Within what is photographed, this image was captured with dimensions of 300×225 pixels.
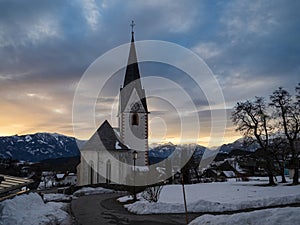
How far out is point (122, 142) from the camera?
4081cm

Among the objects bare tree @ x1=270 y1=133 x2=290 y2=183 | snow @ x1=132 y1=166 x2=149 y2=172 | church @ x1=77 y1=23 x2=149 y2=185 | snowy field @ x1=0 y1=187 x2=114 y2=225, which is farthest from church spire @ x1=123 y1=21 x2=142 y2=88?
snowy field @ x1=0 y1=187 x2=114 y2=225

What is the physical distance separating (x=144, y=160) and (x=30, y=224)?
104ft

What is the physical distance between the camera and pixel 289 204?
1612 cm

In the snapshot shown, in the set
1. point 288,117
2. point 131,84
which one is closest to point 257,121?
point 288,117

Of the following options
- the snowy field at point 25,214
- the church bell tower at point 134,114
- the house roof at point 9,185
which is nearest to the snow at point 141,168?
the church bell tower at point 134,114

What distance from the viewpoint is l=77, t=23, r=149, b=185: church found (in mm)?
37656

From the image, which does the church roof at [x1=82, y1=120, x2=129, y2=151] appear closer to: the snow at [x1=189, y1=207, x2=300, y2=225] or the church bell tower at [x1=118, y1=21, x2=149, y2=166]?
the church bell tower at [x1=118, y1=21, x2=149, y2=166]

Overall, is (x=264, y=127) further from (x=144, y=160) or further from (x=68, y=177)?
(x=68, y=177)

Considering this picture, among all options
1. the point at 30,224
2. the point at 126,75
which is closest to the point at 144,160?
the point at 126,75

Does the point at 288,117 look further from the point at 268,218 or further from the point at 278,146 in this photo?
the point at 268,218

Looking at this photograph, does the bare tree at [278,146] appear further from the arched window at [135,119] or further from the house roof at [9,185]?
the house roof at [9,185]

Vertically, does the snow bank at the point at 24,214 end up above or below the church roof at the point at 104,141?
below

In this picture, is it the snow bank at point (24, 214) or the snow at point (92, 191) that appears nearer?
the snow bank at point (24, 214)

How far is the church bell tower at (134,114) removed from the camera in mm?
41906
